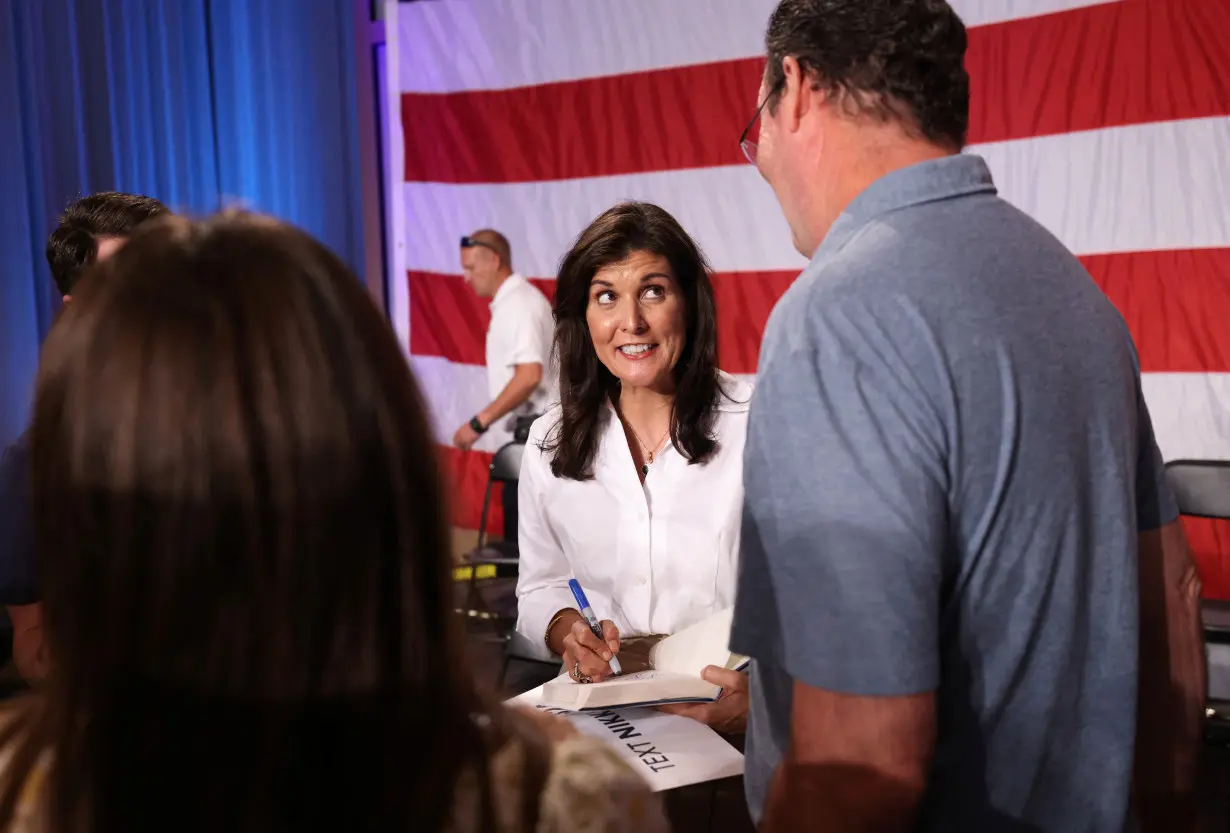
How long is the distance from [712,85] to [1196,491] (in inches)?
94.6

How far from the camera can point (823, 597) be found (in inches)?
32.6

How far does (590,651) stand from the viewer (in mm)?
1589

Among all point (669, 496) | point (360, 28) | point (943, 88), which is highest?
point (360, 28)

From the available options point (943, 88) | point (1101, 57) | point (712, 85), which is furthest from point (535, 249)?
point (943, 88)

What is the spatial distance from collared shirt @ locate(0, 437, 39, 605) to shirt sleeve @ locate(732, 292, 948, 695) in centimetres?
117

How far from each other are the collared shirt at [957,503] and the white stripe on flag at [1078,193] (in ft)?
9.10

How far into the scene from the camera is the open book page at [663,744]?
47.2 inches

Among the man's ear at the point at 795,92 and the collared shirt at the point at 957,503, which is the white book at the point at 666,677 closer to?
the collared shirt at the point at 957,503

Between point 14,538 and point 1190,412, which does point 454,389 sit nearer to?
point 1190,412

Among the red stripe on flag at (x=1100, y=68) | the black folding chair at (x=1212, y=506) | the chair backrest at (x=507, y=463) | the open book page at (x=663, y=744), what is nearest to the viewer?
the open book page at (x=663, y=744)

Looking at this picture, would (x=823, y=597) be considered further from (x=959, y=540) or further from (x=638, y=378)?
(x=638, y=378)

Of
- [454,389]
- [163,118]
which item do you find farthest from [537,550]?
[163,118]

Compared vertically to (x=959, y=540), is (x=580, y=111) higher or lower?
higher

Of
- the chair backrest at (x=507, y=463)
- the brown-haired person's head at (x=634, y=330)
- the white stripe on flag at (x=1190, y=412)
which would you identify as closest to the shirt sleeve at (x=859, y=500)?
the brown-haired person's head at (x=634, y=330)
